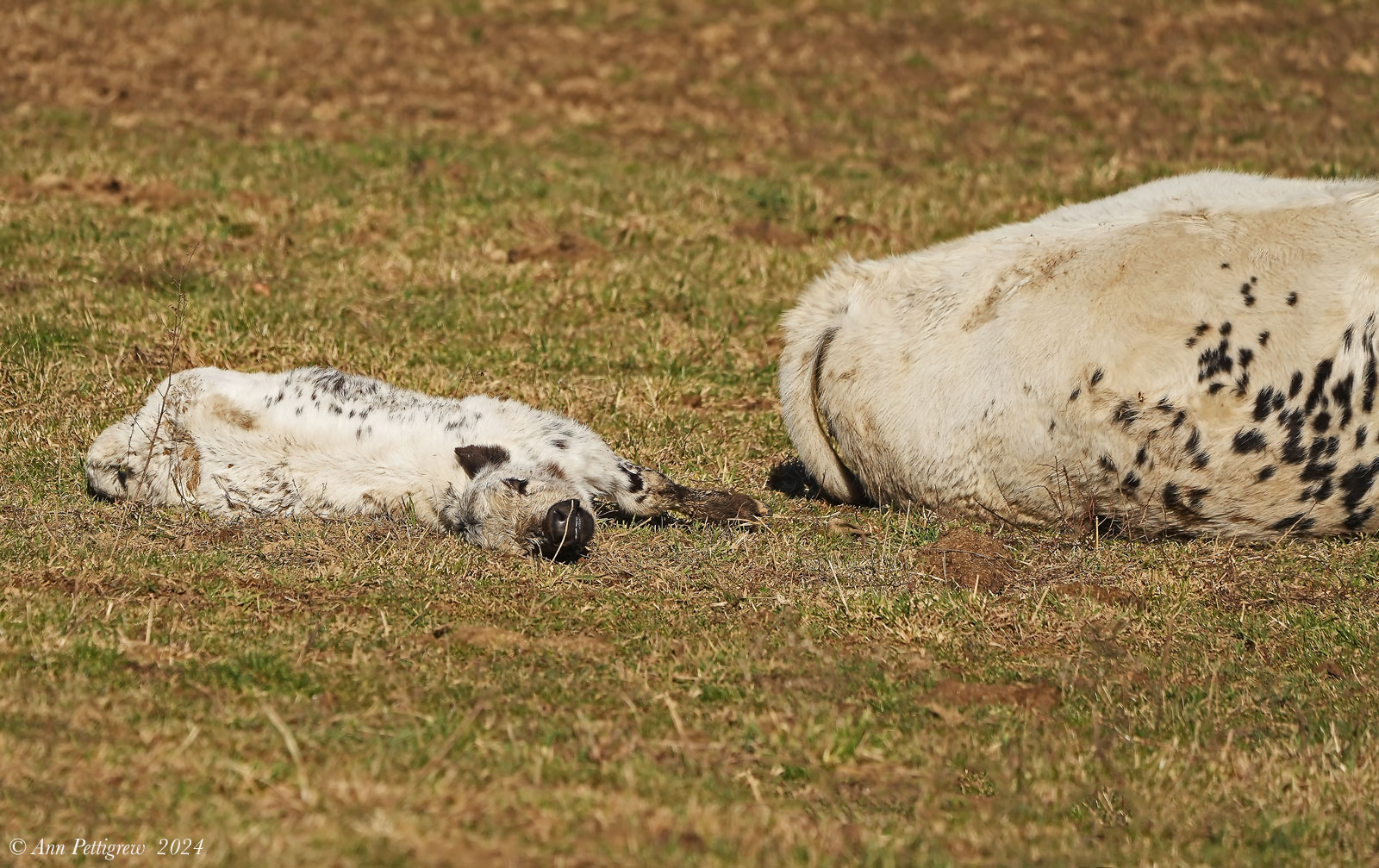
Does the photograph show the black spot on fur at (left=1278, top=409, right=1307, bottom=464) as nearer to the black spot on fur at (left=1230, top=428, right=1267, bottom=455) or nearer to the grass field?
the black spot on fur at (left=1230, top=428, right=1267, bottom=455)

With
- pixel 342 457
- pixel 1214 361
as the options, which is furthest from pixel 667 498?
pixel 1214 361

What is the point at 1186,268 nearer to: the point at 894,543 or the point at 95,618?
the point at 894,543

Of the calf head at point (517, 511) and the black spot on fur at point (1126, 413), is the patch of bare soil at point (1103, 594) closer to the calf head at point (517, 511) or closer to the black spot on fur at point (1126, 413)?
the black spot on fur at point (1126, 413)

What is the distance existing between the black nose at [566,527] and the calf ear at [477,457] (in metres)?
0.67

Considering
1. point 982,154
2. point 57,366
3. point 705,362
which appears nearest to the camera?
point 57,366

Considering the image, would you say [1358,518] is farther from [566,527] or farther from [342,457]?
[342,457]

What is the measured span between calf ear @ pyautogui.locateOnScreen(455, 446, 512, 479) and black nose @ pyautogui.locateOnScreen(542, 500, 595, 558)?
67 centimetres

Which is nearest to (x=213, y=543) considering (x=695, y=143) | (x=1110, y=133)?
(x=695, y=143)

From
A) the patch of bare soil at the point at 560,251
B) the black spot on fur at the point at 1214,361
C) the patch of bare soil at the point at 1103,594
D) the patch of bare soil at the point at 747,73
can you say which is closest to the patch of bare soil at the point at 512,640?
the patch of bare soil at the point at 1103,594

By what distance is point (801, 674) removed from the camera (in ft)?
16.1

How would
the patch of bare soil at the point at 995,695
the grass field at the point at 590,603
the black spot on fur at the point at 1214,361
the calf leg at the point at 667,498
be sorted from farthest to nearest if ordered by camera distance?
the calf leg at the point at 667,498 → the black spot on fur at the point at 1214,361 → the patch of bare soil at the point at 995,695 → the grass field at the point at 590,603

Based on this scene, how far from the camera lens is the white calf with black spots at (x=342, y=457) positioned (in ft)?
21.5

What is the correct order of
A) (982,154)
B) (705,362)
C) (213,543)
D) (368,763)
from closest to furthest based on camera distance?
(368,763) → (213,543) → (705,362) → (982,154)

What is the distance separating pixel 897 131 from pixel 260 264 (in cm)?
735
